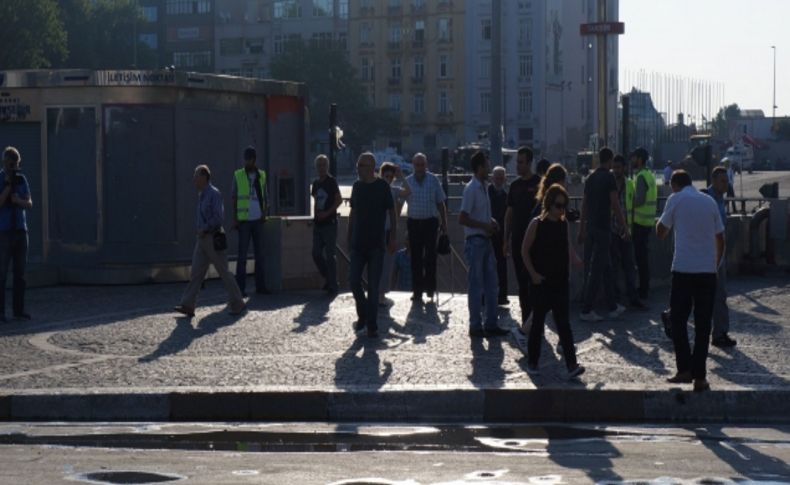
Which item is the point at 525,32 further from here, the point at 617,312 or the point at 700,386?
the point at 700,386

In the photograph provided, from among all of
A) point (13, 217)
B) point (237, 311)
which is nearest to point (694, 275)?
point (237, 311)

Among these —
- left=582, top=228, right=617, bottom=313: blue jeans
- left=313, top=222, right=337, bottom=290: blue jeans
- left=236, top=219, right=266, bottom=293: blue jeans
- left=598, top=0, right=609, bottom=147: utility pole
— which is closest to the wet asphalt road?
left=582, top=228, right=617, bottom=313: blue jeans

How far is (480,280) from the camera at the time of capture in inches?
545

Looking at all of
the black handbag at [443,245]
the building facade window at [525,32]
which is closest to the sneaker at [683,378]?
the black handbag at [443,245]

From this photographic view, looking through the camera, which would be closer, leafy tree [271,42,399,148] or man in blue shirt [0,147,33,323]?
man in blue shirt [0,147,33,323]

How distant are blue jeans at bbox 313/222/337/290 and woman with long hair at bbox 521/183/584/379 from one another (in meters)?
6.69

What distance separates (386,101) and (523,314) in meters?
96.0

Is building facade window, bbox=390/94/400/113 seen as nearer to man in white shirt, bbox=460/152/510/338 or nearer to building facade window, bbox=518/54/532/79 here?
building facade window, bbox=518/54/532/79

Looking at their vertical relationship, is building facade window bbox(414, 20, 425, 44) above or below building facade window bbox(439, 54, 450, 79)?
above

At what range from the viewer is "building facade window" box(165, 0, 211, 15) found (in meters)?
114

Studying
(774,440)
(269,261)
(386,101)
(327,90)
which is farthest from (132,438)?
(386,101)

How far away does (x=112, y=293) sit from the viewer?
62.8 feet

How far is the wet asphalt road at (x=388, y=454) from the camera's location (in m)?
8.16

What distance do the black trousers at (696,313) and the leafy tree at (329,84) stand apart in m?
87.7
